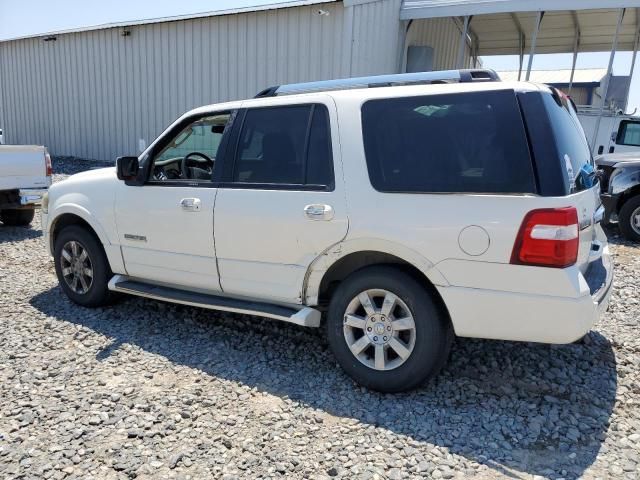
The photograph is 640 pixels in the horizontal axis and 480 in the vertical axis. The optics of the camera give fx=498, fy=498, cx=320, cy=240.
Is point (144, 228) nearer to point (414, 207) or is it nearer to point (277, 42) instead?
point (414, 207)

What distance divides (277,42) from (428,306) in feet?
35.9

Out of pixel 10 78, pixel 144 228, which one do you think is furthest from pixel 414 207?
pixel 10 78

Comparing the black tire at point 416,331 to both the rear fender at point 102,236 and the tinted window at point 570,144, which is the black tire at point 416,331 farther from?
the rear fender at point 102,236

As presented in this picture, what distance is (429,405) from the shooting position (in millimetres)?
3062

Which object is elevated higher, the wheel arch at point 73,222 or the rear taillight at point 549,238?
the rear taillight at point 549,238

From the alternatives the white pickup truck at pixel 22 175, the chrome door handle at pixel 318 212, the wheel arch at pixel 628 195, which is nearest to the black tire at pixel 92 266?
the chrome door handle at pixel 318 212

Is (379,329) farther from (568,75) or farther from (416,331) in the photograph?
(568,75)

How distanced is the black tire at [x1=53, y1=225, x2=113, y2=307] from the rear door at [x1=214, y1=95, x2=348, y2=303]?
1.39 m

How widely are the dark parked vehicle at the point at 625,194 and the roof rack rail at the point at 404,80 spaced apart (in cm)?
567

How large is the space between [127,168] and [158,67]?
12.0 metres

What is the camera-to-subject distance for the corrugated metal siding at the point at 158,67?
1168cm

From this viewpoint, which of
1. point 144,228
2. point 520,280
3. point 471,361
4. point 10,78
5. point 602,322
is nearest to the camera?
point 520,280

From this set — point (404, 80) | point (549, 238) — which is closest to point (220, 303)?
point (404, 80)

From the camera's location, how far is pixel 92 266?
444cm
